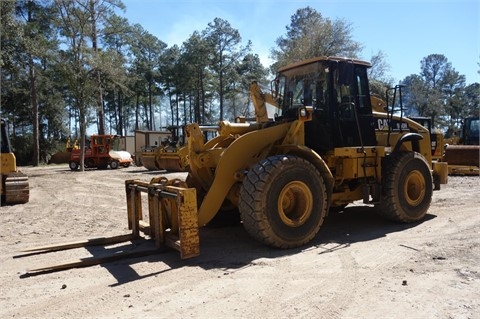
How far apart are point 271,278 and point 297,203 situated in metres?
1.64

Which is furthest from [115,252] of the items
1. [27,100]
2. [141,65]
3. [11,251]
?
[141,65]

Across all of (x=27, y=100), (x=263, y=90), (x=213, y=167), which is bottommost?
(x=213, y=167)

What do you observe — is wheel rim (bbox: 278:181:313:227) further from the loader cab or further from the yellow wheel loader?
the yellow wheel loader

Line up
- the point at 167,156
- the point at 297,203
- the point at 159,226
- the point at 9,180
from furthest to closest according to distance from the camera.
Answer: the point at 167,156, the point at 9,180, the point at 297,203, the point at 159,226

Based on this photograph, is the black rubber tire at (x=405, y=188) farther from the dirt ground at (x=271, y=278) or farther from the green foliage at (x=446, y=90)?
the green foliage at (x=446, y=90)

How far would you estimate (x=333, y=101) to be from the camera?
6.82m

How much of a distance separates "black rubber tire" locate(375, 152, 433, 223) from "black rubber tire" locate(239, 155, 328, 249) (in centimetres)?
162

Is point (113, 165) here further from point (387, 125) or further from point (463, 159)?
point (387, 125)

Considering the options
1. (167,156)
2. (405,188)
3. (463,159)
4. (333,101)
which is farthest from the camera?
(167,156)

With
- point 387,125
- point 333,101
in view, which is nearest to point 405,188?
point 387,125

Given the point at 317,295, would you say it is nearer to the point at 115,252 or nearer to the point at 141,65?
the point at 115,252

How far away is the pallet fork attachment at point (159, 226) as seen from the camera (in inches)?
207

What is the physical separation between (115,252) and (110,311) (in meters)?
2.16

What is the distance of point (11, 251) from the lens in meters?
6.21
